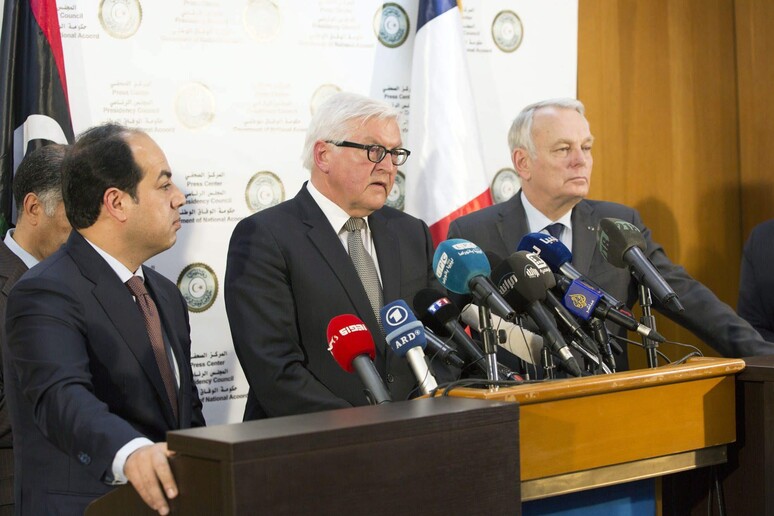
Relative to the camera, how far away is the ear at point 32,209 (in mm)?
3377

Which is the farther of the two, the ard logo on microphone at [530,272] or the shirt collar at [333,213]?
the shirt collar at [333,213]

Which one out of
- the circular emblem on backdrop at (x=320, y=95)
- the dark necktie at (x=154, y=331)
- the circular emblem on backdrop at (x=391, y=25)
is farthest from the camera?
the circular emblem on backdrop at (x=391, y=25)

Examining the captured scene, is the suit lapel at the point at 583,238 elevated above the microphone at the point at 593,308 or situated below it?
above

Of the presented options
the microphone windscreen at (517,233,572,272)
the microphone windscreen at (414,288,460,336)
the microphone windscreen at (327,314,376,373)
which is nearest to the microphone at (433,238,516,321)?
the microphone windscreen at (414,288,460,336)

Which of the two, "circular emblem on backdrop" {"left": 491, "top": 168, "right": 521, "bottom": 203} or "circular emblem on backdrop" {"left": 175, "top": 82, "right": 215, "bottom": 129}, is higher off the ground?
"circular emblem on backdrop" {"left": 175, "top": 82, "right": 215, "bottom": 129}

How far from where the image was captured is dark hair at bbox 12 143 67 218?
3.32 m

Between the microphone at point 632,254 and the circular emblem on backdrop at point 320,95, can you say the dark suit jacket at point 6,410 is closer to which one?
the circular emblem on backdrop at point 320,95


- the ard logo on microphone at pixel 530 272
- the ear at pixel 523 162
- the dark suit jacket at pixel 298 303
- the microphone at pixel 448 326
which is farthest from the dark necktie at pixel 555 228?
the ard logo on microphone at pixel 530 272

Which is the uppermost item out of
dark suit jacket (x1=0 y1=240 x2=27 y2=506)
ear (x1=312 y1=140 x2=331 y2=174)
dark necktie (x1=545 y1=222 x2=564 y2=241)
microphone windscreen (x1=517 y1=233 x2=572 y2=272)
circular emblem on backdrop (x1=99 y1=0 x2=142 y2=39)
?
circular emblem on backdrop (x1=99 y1=0 x2=142 y2=39)

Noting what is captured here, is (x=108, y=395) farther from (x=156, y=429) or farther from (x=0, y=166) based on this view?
(x=0, y=166)

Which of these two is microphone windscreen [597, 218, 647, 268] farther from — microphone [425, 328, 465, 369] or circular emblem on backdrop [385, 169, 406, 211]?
circular emblem on backdrop [385, 169, 406, 211]

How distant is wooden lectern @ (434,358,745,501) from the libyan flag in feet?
Answer: 7.08

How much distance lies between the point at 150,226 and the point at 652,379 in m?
1.42

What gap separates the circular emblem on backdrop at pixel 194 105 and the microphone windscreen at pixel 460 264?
196 cm
